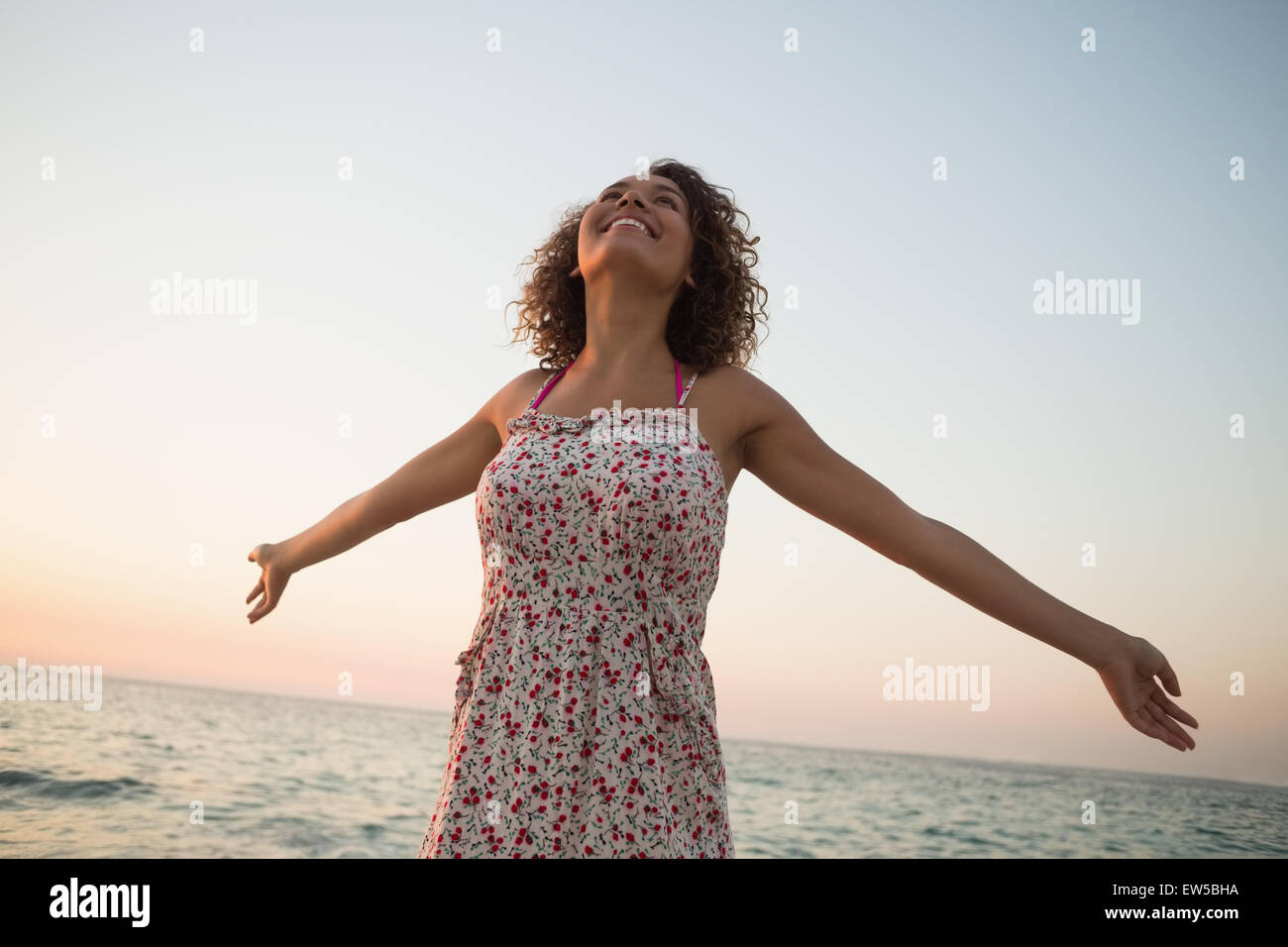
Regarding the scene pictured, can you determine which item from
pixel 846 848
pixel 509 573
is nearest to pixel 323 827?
pixel 846 848

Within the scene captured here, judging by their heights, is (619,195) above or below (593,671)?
above

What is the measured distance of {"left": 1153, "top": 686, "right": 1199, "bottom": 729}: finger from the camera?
2379mm

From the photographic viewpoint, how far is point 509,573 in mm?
2539

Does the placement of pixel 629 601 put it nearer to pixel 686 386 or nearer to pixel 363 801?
pixel 686 386

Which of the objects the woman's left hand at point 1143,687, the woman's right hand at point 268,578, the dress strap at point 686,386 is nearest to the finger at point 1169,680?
the woman's left hand at point 1143,687

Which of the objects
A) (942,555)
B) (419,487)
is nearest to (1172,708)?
(942,555)

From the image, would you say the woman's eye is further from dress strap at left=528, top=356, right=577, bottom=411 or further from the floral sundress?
the floral sundress

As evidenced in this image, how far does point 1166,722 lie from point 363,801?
49.6ft

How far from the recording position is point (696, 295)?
3049 mm

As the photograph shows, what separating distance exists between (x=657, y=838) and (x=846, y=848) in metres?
13.6

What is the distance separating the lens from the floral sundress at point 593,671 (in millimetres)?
2311

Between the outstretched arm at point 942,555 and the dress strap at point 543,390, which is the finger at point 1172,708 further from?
the dress strap at point 543,390

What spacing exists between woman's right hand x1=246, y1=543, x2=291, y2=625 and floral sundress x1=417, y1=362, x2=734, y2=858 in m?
0.99
